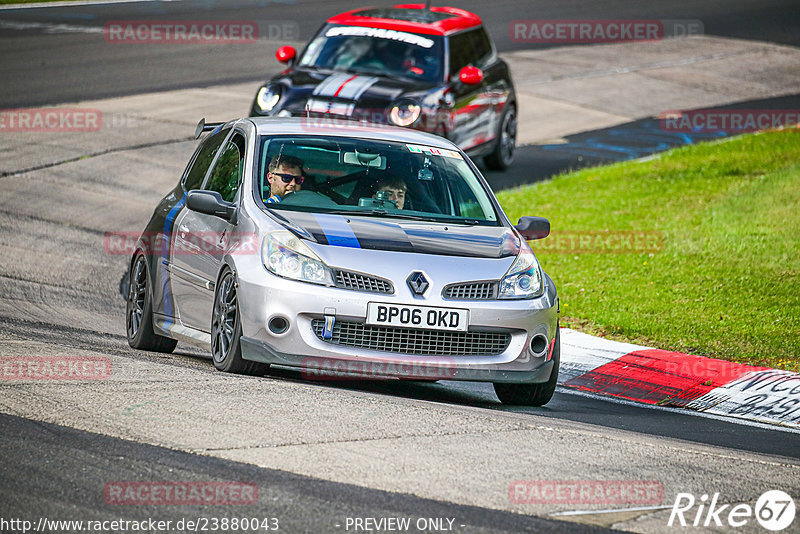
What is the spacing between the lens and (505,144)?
17.8 m

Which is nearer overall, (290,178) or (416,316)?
(416,316)

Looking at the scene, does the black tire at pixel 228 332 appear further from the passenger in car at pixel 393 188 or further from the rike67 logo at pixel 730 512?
the rike67 logo at pixel 730 512

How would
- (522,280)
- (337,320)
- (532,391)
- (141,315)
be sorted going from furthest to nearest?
(141,315) → (532,391) → (522,280) → (337,320)

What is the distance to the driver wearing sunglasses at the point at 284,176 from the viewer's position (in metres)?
8.18

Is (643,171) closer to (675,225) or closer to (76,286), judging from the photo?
(675,225)

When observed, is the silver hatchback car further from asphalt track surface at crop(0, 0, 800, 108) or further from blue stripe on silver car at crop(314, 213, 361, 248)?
asphalt track surface at crop(0, 0, 800, 108)

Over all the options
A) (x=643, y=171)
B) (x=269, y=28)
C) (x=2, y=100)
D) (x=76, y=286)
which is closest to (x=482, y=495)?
(x=76, y=286)

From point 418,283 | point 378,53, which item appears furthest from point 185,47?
point 418,283

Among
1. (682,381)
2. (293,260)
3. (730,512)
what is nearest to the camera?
(730,512)

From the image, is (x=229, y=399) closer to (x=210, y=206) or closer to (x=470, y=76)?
(x=210, y=206)

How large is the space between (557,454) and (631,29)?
89.6 feet

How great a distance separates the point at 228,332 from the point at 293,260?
64cm

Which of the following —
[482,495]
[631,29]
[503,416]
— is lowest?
[631,29]

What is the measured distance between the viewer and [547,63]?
26375 mm
